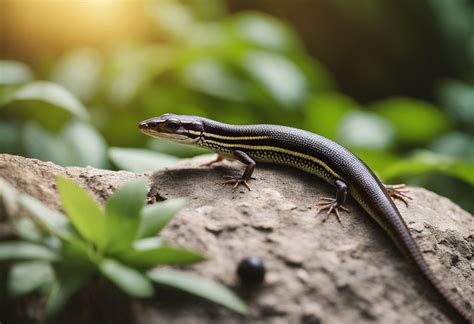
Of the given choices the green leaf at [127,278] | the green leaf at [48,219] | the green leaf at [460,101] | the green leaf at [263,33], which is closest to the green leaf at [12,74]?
the green leaf at [263,33]

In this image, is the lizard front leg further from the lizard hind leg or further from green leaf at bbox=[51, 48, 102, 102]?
green leaf at bbox=[51, 48, 102, 102]

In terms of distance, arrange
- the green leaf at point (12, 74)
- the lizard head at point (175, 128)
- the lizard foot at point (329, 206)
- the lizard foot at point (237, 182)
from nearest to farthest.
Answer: the lizard foot at point (329, 206) → the lizard foot at point (237, 182) → the lizard head at point (175, 128) → the green leaf at point (12, 74)

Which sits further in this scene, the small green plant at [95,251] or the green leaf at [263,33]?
the green leaf at [263,33]

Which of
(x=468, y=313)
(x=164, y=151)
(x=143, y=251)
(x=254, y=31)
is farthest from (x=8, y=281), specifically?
(x=254, y=31)

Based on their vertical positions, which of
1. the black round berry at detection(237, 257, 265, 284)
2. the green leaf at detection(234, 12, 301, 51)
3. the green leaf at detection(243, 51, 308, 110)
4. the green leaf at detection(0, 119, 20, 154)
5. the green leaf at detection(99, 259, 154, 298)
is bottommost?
the green leaf at detection(0, 119, 20, 154)

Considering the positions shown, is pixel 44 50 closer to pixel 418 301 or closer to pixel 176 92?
pixel 176 92

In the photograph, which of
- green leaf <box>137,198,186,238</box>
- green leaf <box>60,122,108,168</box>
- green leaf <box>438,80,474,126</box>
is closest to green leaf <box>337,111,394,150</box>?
green leaf <box>438,80,474,126</box>

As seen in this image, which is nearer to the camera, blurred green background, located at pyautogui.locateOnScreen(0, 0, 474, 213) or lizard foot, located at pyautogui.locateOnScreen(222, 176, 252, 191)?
lizard foot, located at pyautogui.locateOnScreen(222, 176, 252, 191)

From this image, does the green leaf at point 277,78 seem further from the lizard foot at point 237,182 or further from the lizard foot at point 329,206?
the lizard foot at point 329,206

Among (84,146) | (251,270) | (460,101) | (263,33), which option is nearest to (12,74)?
(84,146)
